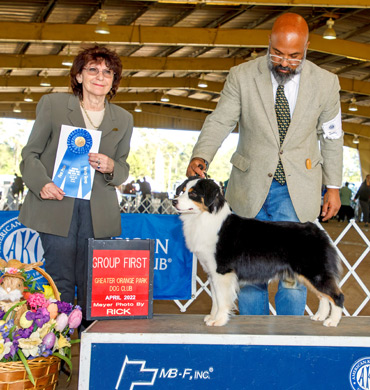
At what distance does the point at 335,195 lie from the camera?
9.26 ft

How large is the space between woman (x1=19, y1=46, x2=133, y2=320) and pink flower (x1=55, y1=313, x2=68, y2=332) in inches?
7.5

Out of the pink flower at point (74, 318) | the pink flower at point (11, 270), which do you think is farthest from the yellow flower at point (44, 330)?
the pink flower at point (11, 270)

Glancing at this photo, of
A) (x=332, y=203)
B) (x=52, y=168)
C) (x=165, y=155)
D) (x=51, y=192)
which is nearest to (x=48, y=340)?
(x=51, y=192)

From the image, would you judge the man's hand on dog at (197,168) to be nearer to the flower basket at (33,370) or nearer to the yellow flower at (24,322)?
the flower basket at (33,370)

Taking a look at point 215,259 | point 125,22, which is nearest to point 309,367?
point 215,259

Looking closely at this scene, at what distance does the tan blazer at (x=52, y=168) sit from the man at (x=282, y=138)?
16.8 inches

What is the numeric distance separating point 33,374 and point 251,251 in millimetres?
1119

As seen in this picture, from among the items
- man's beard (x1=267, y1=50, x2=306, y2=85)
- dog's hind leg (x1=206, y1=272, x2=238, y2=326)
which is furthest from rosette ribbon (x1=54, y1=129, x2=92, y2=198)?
man's beard (x1=267, y1=50, x2=306, y2=85)

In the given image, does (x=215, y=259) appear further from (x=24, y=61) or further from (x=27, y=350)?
(x=24, y=61)

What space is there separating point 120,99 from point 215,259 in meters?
19.4

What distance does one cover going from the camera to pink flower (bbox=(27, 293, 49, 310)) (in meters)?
2.39

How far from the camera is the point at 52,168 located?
8.55ft

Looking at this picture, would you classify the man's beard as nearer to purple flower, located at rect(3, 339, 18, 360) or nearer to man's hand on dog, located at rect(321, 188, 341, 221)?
man's hand on dog, located at rect(321, 188, 341, 221)

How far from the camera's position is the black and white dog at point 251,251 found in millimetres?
2525
